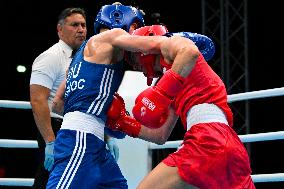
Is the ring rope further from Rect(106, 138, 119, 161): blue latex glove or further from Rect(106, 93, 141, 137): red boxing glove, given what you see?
Rect(106, 93, 141, 137): red boxing glove

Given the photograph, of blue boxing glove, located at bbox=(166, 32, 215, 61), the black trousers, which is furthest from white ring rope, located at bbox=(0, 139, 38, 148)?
blue boxing glove, located at bbox=(166, 32, 215, 61)

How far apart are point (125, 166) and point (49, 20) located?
288 inches

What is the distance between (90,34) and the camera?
10.3 m

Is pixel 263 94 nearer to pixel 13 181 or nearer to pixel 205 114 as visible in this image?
pixel 205 114

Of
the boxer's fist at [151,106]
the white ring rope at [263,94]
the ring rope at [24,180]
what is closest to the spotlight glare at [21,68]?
the ring rope at [24,180]

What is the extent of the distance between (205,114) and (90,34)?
813 centimetres

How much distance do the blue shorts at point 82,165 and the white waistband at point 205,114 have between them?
0.43m

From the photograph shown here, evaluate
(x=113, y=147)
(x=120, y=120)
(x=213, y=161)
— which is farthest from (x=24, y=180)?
(x=213, y=161)

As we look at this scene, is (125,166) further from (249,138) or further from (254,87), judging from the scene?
(254,87)

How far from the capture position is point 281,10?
34.0ft

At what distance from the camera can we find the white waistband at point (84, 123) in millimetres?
2541

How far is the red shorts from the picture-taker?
225 cm

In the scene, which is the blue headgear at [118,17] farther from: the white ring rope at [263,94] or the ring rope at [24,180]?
the ring rope at [24,180]

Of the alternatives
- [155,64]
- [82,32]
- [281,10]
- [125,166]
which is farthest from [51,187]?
[281,10]
